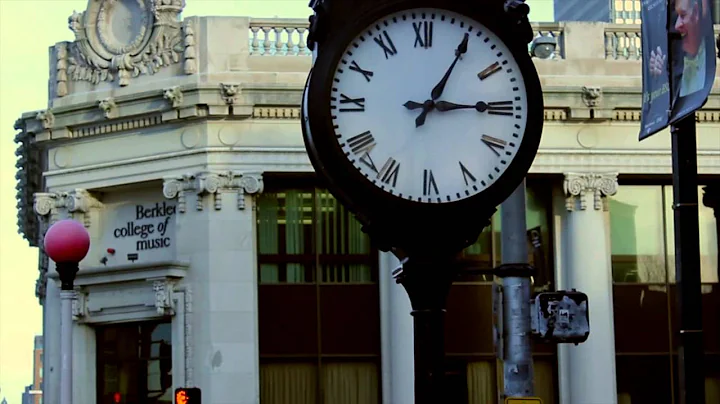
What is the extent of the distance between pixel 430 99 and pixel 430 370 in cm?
77

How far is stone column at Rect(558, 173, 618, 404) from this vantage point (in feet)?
96.1

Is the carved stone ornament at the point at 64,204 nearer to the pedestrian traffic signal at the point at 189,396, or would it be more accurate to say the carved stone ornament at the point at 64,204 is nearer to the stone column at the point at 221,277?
the stone column at the point at 221,277

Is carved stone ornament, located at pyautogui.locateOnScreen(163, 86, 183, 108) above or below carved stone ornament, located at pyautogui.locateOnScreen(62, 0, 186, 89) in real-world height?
below

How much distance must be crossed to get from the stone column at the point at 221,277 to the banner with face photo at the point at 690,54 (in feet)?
65.4

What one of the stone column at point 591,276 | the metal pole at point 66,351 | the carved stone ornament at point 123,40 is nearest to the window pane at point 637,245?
the stone column at point 591,276

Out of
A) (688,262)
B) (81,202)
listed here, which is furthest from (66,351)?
(81,202)

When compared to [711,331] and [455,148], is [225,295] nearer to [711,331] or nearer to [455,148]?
[711,331]

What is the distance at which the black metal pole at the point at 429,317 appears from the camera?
4027 mm

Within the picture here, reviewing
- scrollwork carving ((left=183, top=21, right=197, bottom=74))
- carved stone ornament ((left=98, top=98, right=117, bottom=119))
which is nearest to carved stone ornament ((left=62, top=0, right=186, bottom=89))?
scrollwork carving ((left=183, top=21, right=197, bottom=74))

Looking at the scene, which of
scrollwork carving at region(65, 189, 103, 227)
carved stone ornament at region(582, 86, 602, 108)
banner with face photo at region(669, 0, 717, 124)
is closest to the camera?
banner with face photo at region(669, 0, 717, 124)

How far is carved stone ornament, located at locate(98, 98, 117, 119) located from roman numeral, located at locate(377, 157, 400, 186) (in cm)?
2600

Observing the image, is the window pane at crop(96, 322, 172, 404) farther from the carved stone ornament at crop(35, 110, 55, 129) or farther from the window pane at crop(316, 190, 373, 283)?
the carved stone ornament at crop(35, 110, 55, 129)

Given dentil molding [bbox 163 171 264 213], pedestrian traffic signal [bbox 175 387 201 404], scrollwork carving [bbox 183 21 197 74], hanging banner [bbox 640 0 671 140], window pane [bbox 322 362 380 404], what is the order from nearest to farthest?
hanging banner [bbox 640 0 671 140] < pedestrian traffic signal [bbox 175 387 201 404] < dentil molding [bbox 163 171 264 213] < scrollwork carving [bbox 183 21 197 74] < window pane [bbox 322 362 380 404]

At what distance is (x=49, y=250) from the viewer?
1399 centimetres
